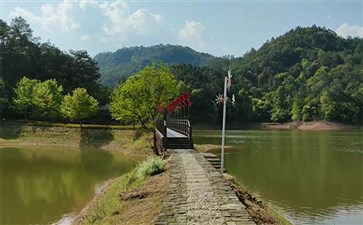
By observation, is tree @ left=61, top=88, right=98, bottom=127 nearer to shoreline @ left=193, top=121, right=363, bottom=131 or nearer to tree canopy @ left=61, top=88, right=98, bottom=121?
tree canopy @ left=61, top=88, right=98, bottom=121

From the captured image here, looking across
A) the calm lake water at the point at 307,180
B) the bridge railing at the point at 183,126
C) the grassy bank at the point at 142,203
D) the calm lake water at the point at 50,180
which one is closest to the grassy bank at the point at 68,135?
the calm lake water at the point at 50,180

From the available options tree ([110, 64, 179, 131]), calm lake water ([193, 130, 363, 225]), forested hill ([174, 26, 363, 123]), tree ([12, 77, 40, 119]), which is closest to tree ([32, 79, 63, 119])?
tree ([12, 77, 40, 119])

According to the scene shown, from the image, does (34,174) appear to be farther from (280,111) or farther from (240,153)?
(280,111)

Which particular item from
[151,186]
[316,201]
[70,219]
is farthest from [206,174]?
[316,201]

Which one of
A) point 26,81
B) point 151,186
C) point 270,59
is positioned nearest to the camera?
point 151,186

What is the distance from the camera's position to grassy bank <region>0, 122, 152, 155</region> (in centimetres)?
4597

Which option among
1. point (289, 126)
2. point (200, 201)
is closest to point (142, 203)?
point (200, 201)

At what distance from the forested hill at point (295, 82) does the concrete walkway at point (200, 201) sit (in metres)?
76.9

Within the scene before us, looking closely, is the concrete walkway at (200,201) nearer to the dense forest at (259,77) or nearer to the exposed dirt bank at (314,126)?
the dense forest at (259,77)

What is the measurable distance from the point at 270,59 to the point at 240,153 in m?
123

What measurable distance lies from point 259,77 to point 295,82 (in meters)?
16.9

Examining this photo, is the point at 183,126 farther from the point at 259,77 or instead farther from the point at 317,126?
the point at 259,77

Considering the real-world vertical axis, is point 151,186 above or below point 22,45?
below

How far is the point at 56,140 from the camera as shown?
48531mm
